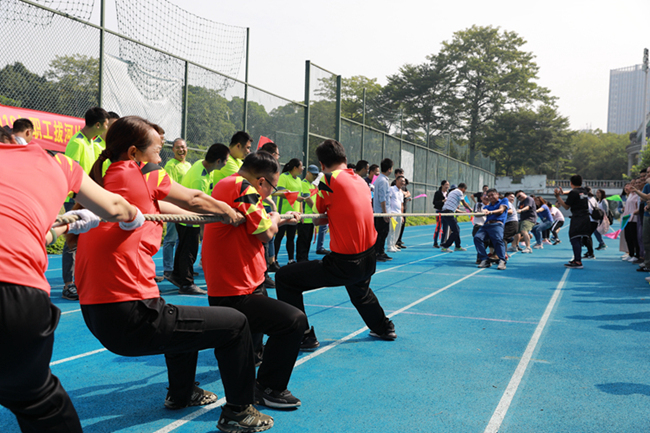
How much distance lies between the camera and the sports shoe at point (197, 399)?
3.47 m

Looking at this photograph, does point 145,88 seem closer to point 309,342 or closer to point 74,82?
point 74,82

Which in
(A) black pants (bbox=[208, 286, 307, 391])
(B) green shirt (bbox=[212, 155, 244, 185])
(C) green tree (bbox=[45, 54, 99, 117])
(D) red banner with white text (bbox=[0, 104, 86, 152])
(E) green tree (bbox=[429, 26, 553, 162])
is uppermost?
(E) green tree (bbox=[429, 26, 553, 162])

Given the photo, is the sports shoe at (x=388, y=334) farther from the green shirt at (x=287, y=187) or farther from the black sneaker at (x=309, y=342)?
the green shirt at (x=287, y=187)

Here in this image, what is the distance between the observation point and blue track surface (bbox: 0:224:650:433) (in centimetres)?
337

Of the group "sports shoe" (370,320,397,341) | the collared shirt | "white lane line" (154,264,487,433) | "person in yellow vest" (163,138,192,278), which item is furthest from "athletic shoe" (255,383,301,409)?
the collared shirt

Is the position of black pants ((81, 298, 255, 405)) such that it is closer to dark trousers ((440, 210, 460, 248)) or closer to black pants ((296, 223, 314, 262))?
black pants ((296, 223, 314, 262))

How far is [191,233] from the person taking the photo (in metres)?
7.38

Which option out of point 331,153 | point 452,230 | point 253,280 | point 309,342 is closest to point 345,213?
point 331,153

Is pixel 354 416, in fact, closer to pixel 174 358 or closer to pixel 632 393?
pixel 174 358

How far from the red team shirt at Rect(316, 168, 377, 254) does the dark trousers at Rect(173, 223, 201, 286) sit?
3076 millimetres

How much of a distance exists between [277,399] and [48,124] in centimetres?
729

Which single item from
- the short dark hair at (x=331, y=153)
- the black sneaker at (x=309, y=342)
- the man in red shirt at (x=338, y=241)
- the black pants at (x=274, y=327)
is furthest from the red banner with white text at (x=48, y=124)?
the black pants at (x=274, y=327)

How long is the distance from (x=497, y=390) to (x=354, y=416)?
1210 mm

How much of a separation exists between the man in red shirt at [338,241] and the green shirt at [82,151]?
294 centimetres
